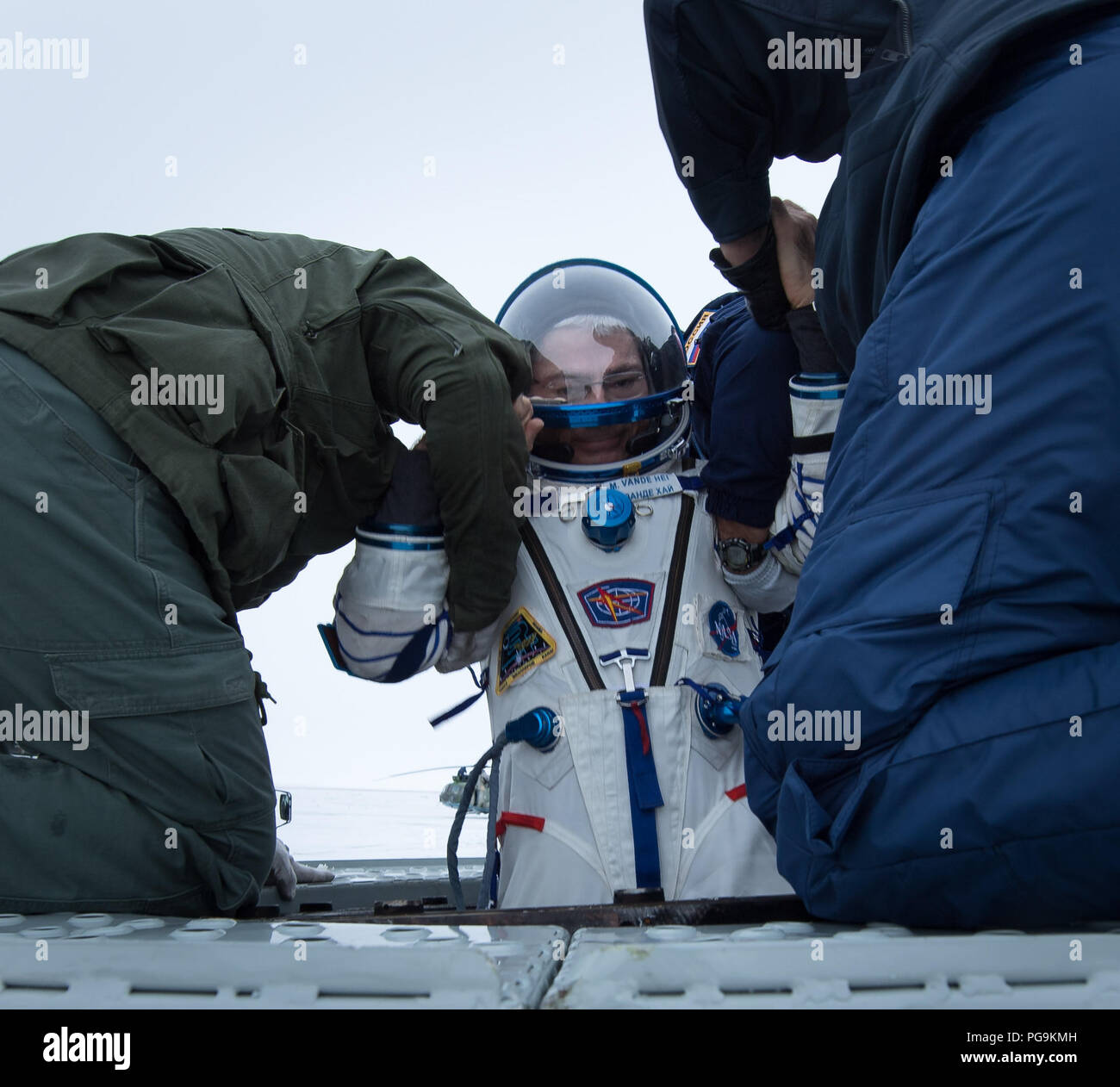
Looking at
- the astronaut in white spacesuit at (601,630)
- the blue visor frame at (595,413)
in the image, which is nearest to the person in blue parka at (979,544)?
the astronaut in white spacesuit at (601,630)

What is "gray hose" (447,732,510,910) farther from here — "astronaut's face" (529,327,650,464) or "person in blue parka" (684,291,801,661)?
"astronaut's face" (529,327,650,464)

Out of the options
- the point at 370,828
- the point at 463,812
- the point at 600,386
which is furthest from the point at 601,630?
the point at 370,828

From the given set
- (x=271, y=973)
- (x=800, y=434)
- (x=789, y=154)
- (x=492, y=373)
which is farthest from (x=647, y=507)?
(x=271, y=973)

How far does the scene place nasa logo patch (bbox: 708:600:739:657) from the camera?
2.48 m

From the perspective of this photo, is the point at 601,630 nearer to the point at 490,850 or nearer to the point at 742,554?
the point at 742,554

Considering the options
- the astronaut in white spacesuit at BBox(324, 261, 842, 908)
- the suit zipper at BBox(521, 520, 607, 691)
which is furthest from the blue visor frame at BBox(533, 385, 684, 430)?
the suit zipper at BBox(521, 520, 607, 691)

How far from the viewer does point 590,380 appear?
2770 millimetres

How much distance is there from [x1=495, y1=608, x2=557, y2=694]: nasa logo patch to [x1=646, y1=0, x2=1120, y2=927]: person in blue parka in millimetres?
1133

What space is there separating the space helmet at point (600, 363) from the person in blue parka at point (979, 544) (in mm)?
1464

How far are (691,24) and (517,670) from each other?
4.59ft

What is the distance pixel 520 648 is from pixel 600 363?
2.61 ft

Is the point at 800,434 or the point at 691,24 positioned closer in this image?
the point at 691,24
